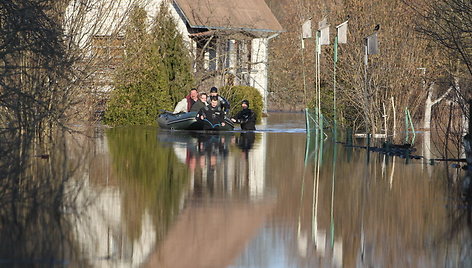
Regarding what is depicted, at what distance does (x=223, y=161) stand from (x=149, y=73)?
831 inches

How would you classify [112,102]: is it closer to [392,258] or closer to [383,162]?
[383,162]

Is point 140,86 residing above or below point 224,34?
below

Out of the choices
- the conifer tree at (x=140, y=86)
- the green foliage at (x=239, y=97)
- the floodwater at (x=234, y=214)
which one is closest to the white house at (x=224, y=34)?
the green foliage at (x=239, y=97)

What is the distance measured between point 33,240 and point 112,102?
32630 mm

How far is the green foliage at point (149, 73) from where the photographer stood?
41.6 meters

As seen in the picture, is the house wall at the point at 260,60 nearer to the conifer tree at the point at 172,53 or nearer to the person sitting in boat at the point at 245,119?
the conifer tree at the point at 172,53

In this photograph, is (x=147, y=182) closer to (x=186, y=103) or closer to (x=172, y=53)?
(x=186, y=103)

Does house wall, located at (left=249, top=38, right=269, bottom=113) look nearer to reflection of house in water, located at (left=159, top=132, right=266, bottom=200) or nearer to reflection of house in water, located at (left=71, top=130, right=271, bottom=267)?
reflection of house in water, located at (left=159, top=132, right=266, bottom=200)

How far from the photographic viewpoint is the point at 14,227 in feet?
35.8

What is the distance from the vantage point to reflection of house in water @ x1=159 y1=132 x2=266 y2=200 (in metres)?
16.2

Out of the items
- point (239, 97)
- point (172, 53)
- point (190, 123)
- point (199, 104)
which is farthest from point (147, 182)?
point (239, 97)

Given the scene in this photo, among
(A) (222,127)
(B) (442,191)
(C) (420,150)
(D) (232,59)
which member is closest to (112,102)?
(A) (222,127)

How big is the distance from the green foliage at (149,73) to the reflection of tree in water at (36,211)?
22.2m

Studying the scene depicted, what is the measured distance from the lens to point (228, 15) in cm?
5312
